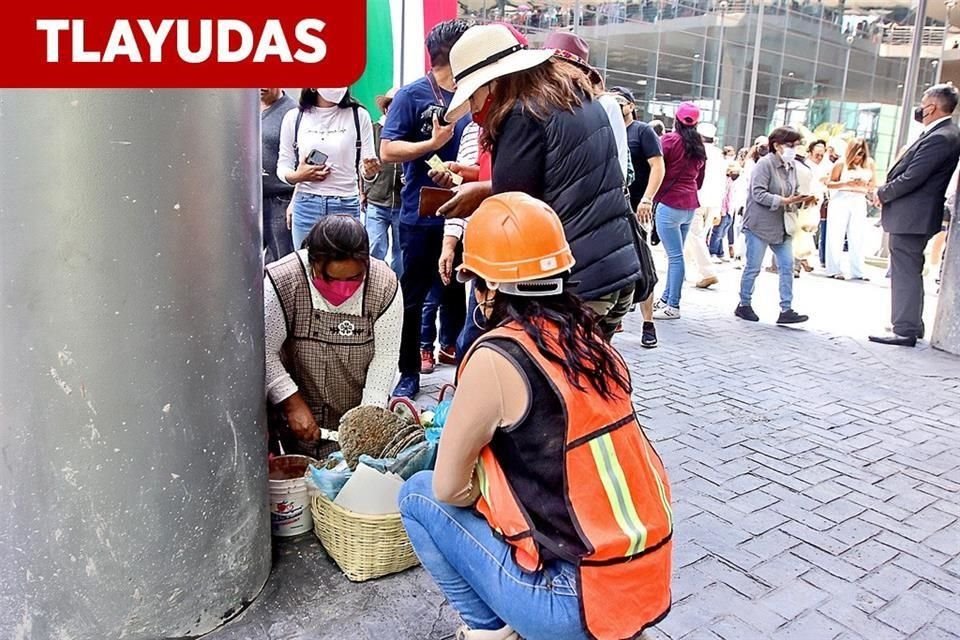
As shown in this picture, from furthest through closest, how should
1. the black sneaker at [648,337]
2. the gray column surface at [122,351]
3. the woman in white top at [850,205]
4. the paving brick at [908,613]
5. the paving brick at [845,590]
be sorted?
the woman in white top at [850,205] → the black sneaker at [648,337] → the paving brick at [845,590] → the paving brick at [908,613] → the gray column surface at [122,351]

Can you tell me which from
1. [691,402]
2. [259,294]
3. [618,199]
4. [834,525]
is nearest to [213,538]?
[259,294]

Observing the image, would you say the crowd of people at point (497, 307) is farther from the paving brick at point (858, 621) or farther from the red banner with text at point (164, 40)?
the paving brick at point (858, 621)

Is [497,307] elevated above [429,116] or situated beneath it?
situated beneath

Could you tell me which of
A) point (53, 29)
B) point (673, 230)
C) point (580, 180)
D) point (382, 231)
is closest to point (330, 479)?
point (580, 180)

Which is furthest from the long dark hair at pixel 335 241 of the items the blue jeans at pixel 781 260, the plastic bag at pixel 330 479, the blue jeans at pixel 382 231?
the blue jeans at pixel 781 260

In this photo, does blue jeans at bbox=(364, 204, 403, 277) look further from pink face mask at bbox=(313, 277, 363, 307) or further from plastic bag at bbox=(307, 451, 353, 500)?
plastic bag at bbox=(307, 451, 353, 500)

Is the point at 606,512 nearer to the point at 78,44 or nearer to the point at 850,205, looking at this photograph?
the point at 78,44

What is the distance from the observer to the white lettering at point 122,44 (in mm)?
1899

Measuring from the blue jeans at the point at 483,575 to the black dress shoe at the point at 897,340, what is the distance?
547cm

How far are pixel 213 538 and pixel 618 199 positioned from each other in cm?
177

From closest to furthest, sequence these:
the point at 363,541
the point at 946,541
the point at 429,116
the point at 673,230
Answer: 1. the point at 363,541
2. the point at 946,541
3. the point at 429,116
4. the point at 673,230

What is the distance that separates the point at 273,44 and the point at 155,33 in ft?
0.89

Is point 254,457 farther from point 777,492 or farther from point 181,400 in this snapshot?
point 777,492

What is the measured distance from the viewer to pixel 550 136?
2.71 meters
